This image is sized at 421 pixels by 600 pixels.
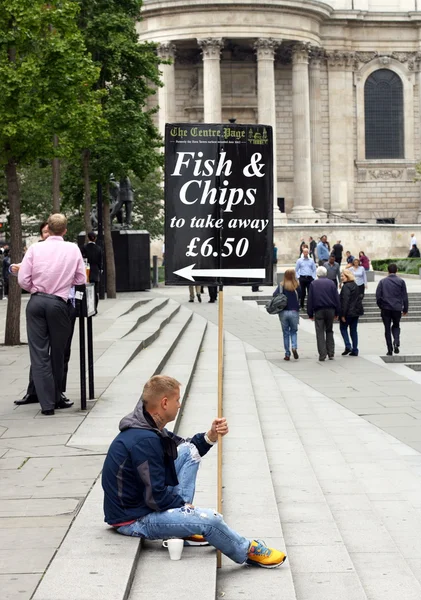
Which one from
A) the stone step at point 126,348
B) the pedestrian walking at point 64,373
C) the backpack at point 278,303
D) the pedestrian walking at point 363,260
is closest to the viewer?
the pedestrian walking at point 64,373

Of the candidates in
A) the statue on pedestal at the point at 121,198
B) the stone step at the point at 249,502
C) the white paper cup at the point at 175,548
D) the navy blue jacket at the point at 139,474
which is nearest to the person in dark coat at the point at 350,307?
the stone step at the point at 249,502

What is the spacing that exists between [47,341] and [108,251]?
959 inches

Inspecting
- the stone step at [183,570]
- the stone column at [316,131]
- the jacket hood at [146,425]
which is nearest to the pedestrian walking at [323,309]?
the stone step at [183,570]

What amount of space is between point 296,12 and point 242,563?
208 feet

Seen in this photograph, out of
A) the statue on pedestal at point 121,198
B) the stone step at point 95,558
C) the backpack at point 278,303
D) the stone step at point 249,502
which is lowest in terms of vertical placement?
the stone step at point 249,502

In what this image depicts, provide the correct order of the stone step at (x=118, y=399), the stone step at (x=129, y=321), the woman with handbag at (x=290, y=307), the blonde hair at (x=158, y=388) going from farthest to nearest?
the woman with handbag at (x=290, y=307) → the stone step at (x=129, y=321) → the stone step at (x=118, y=399) → the blonde hair at (x=158, y=388)

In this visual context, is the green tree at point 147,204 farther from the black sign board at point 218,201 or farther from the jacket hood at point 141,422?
the jacket hood at point 141,422

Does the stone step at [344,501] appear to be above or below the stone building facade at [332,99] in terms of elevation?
below

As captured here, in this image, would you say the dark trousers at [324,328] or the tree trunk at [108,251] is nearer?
the dark trousers at [324,328]

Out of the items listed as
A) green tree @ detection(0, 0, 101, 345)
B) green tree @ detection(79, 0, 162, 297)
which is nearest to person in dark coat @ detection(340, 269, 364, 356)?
green tree @ detection(0, 0, 101, 345)

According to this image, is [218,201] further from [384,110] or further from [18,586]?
[384,110]

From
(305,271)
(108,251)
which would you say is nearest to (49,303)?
(305,271)

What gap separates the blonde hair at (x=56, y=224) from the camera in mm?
10844

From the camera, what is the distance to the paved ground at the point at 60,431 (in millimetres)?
6770
